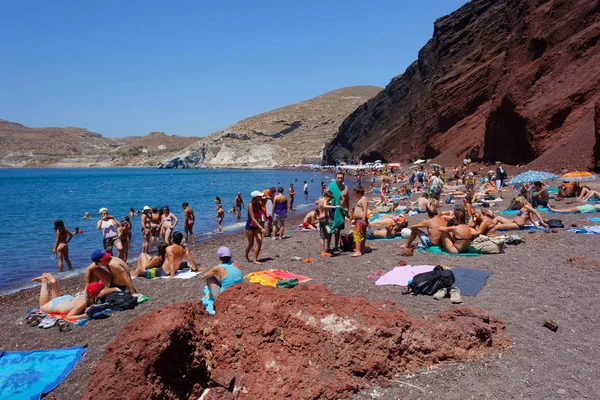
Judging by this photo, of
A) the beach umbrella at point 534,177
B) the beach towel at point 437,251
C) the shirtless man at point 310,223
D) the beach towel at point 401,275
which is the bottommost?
the shirtless man at point 310,223

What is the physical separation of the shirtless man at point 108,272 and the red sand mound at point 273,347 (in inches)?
156

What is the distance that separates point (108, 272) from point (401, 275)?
197 inches

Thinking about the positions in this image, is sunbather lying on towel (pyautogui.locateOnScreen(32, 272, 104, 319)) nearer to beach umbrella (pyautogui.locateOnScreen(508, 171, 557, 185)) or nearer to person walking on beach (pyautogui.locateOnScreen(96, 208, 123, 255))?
person walking on beach (pyautogui.locateOnScreen(96, 208, 123, 255))

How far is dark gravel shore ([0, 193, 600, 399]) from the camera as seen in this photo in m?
3.94

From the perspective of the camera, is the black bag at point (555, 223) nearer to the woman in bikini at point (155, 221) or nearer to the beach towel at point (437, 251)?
the beach towel at point (437, 251)

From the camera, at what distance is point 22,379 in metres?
5.23

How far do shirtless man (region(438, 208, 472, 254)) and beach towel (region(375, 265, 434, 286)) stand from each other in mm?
1371

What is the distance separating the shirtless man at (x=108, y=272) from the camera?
735 centimetres

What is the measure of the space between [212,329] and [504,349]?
118 inches

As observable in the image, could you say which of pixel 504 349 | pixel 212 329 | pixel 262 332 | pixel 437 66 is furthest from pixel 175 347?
pixel 437 66

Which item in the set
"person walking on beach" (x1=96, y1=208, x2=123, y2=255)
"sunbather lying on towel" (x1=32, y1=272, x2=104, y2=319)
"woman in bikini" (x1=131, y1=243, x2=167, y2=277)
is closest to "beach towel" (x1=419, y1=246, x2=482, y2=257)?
"woman in bikini" (x1=131, y1=243, x2=167, y2=277)

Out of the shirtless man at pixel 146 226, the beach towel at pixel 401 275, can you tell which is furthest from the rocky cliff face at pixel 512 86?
the shirtless man at pixel 146 226

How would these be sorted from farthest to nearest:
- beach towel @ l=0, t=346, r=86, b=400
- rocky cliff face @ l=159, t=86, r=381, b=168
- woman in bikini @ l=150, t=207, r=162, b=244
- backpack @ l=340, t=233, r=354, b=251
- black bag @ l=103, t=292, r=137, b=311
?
rocky cliff face @ l=159, t=86, r=381, b=168 < woman in bikini @ l=150, t=207, r=162, b=244 < backpack @ l=340, t=233, r=354, b=251 < black bag @ l=103, t=292, r=137, b=311 < beach towel @ l=0, t=346, r=86, b=400

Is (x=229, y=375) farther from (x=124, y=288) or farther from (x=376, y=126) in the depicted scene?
(x=376, y=126)
